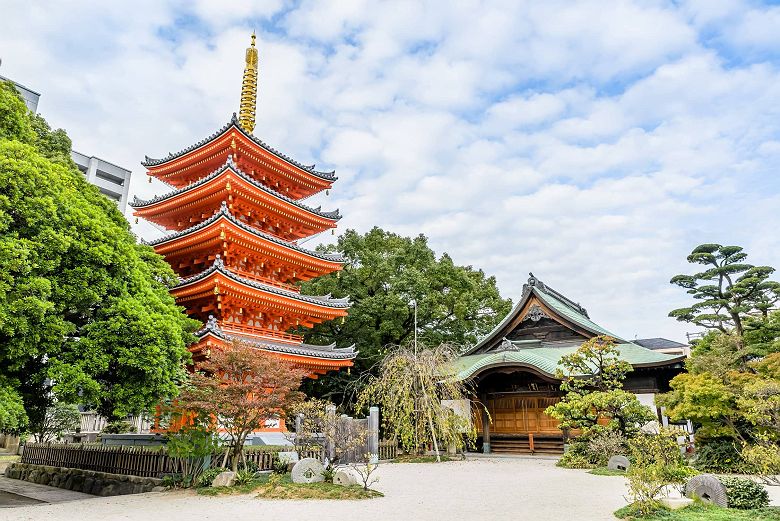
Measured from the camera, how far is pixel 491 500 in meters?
9.24

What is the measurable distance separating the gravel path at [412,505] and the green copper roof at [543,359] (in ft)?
19.4

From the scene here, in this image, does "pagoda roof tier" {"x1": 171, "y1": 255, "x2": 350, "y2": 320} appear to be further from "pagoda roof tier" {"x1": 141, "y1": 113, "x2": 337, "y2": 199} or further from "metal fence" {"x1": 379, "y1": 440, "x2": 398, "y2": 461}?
"metal fence" {"x1": 379, "y1": 440, "x2": 398, "y2": 461}

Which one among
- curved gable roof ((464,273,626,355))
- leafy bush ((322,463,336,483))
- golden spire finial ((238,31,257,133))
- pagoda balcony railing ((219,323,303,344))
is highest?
golden spire finial ((238,31,257,133))

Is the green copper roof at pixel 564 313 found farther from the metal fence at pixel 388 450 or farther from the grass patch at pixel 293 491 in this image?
the grass patch at pixel 293 491

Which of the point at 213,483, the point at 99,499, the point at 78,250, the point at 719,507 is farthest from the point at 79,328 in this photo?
the point at 719,507

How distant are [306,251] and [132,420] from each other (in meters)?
10.0

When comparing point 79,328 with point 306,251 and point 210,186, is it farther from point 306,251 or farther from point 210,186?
point 306,251

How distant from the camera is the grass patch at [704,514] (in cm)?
696

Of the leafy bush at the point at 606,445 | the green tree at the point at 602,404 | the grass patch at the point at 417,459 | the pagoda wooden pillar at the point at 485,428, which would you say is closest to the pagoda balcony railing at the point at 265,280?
the grass patch at the point at 417,459

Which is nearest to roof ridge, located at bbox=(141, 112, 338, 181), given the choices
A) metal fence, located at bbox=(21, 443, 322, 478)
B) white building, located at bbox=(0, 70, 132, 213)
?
metal fence, located at bbox=(21, 443, 322, 478)

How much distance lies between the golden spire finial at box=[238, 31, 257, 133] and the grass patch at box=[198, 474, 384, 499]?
50.9 ft

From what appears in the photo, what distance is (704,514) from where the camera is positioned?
7273 millimetres

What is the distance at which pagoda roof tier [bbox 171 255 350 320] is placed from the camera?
16.3 meters

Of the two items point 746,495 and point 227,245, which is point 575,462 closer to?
point 746,495
